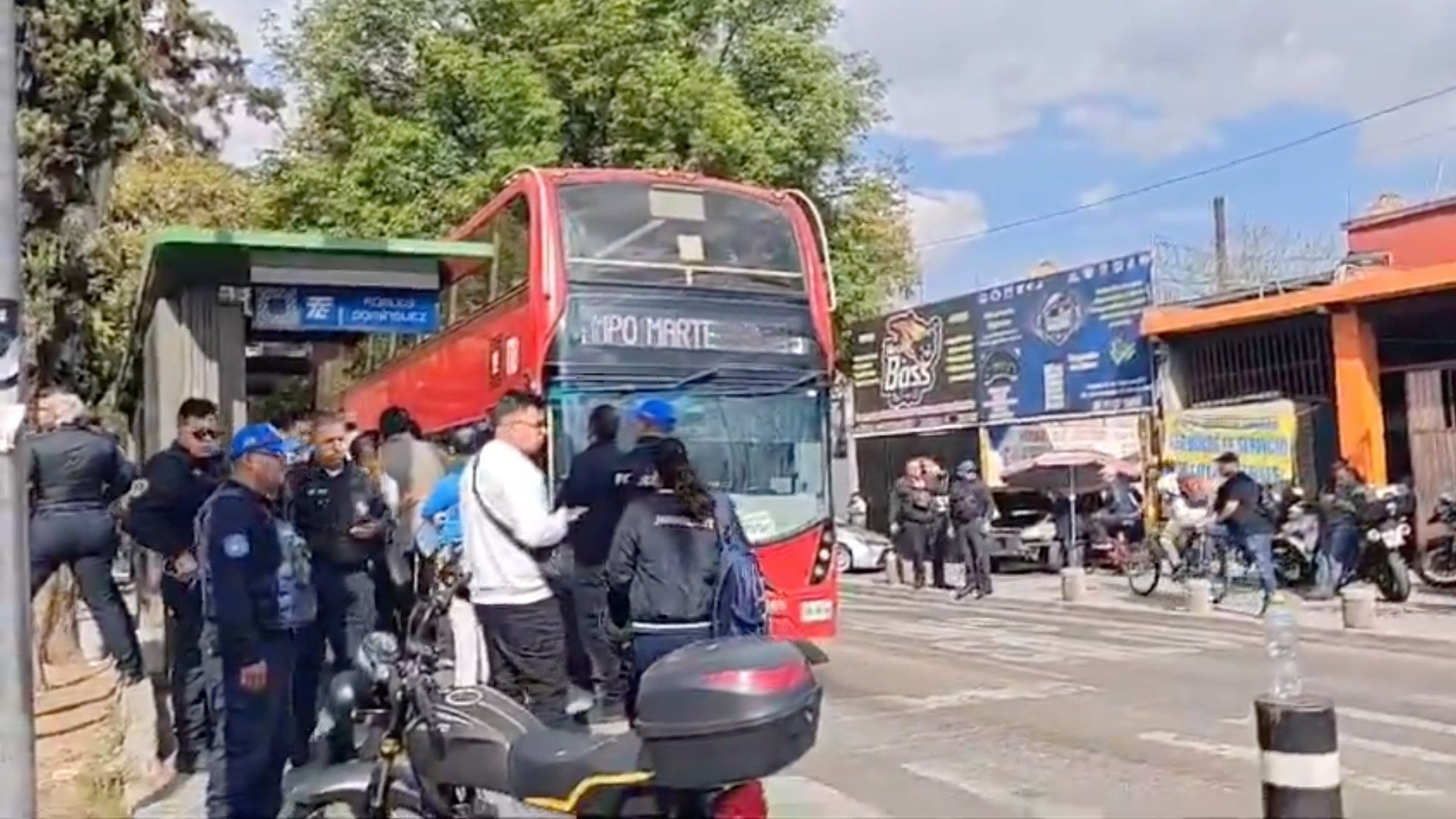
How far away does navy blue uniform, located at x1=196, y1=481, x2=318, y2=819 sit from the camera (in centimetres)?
626

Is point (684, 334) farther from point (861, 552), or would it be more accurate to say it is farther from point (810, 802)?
point (861, 552)

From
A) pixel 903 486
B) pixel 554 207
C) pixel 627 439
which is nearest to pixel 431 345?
pixel 554 207

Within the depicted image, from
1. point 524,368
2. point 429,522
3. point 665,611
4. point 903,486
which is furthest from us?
point 903,486

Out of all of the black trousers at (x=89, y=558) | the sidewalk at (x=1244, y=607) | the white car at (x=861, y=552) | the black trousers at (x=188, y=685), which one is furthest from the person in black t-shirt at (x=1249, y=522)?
the black trousers at (x=188, y=685)

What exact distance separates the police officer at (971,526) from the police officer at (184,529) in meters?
12.6

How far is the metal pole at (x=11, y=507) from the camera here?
597 centimetres

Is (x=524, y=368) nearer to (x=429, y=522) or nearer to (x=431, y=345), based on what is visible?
(x=429, y=522)

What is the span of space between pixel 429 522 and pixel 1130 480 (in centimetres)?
1645

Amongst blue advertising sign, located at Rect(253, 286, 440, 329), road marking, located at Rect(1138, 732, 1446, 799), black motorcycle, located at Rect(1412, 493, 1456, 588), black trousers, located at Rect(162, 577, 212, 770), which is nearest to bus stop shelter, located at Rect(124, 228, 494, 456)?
blue advertising sign, located at Rect(253, 286, 440, 329)

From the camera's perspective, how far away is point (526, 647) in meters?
7.55

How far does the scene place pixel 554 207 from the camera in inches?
498

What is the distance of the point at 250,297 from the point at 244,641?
5046mm

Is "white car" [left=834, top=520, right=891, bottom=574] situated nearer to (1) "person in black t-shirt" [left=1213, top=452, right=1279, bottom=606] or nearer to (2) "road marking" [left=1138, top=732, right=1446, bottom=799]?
(1) "person in black t-shirt" [left=1213, top=452, right=1279, bottom=606]

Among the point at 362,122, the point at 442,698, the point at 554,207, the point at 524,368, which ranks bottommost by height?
the point at 442,698
